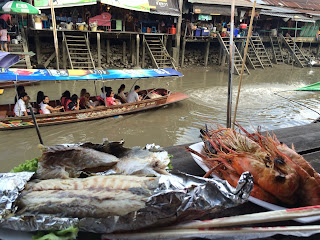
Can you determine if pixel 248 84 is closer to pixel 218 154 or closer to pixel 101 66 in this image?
pixel 101 66

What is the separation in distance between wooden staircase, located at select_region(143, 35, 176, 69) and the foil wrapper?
1397 centimetres

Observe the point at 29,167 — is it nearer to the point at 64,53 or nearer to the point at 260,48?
the point at 64,53

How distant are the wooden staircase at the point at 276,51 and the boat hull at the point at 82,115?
14914mm

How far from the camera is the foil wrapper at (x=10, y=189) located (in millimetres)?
1462

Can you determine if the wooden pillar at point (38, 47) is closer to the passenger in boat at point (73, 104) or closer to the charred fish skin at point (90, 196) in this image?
the passenger in boat at point (73, 104)

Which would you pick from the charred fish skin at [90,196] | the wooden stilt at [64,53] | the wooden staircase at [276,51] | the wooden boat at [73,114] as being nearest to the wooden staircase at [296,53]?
the wooden staircase at [276,51]

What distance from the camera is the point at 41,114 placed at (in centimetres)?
731

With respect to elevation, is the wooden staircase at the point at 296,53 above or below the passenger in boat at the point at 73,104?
above

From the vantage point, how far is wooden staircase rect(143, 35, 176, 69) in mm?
15703

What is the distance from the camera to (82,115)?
8039mm

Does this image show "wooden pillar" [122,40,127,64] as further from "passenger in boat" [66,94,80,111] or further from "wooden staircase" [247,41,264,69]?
"wooden staircase" [247,41,264,69]

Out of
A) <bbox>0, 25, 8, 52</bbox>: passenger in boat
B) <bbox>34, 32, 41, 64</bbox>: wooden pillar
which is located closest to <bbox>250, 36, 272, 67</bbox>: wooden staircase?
<bbox>34, 32, 41, 64</bbox>: wooden pillar

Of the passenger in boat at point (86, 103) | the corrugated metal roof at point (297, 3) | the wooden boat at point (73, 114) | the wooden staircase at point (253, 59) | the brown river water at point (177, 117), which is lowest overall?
the brown river water at point (177, 117)

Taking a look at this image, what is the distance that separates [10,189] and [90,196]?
50 centimetres
